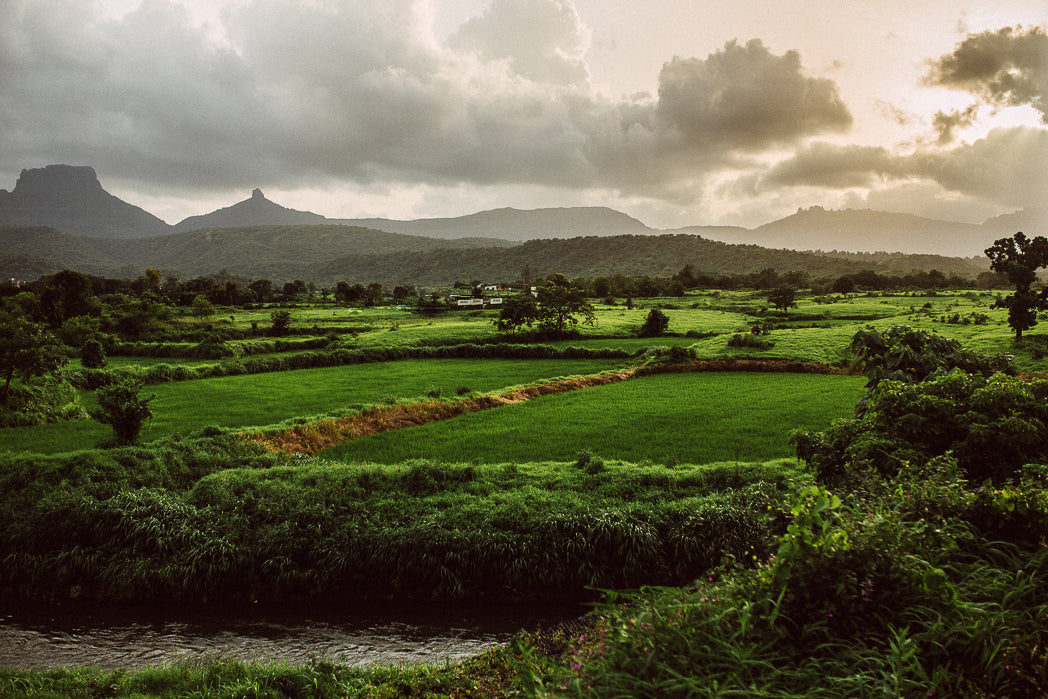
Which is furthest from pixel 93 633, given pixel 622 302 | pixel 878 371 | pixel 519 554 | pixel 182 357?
pixel 622 302

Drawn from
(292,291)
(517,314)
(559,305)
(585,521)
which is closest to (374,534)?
(585,521)

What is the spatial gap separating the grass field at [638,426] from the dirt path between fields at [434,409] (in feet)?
3.79

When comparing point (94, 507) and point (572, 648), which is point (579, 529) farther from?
point (94, 507)

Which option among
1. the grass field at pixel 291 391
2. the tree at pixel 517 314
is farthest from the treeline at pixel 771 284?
the grass field at pixel 291 391

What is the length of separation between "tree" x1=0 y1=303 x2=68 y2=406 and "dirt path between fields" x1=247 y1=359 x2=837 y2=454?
11.9m

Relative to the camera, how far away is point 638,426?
2503 cm

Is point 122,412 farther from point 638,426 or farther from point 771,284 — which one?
point 771,284

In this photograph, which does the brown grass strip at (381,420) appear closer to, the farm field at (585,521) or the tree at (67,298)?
the farm field at (585,521)

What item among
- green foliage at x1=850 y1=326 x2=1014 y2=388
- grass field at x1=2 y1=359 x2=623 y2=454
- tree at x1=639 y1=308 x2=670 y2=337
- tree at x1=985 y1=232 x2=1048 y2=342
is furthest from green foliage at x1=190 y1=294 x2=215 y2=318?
tree at x1=985 y1=232 x2=1048 y2=342

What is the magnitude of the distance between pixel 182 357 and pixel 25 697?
164ft

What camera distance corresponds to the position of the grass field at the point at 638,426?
2114 cm

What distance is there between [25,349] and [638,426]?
28.0 meters

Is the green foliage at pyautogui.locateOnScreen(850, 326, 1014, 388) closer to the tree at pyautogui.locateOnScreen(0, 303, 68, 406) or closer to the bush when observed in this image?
the tree at pyautogui.locateOnScreen(0, 303, 68, 406)

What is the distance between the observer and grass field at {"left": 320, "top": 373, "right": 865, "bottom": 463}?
21141 mm
